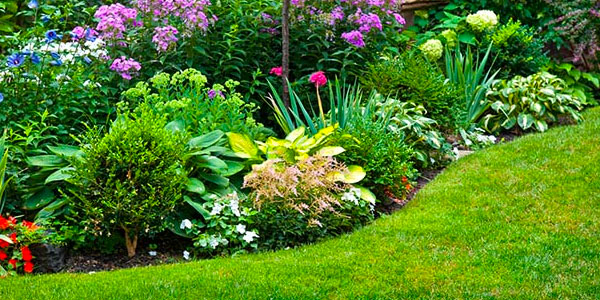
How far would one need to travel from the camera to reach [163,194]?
16.1 feet

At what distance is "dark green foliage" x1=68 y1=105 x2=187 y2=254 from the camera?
4.80 m

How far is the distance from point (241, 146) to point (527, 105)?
382 centimetres

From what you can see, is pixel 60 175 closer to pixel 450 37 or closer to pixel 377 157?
pixel 377 157

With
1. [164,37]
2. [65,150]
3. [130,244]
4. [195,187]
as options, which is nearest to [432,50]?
[164,37]

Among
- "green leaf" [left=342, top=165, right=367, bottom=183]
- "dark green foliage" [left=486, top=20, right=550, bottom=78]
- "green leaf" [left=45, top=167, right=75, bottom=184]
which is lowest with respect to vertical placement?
"dark green foliage" [left=486, top=20, right=550, bottom=78]

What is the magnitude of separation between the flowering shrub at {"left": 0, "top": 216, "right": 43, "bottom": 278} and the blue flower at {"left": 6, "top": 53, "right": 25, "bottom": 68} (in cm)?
126

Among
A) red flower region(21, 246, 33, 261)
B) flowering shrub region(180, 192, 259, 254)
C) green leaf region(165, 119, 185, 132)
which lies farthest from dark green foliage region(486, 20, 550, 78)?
red flower region(21, 246, 33, 261)

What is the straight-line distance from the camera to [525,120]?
7953 mm

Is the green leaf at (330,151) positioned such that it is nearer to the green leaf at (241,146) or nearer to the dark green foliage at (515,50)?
the green leaf at (241,146)

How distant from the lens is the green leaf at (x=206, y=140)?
215 inches

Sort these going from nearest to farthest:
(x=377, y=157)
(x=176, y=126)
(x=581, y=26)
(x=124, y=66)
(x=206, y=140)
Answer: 1. (x=206, y=140)
2. (x=176, y=126)
3. (x=377, y=157)
4. (x=124, y=66)
5. (x=581, y=26)

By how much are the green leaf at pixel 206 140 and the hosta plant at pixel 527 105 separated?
3.53 metres

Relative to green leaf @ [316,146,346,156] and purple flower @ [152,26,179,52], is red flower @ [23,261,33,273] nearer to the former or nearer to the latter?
green leaf @ [316,146,346,156]

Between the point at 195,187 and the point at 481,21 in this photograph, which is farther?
the point at 481,21
